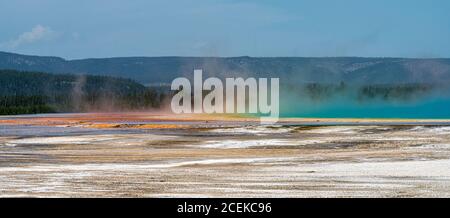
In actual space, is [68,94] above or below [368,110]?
above

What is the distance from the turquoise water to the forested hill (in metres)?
34.0

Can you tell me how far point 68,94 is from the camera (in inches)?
5497

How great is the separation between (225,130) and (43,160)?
18387 mm

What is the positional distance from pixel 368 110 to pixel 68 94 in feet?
252

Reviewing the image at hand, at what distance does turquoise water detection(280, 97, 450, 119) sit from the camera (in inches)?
2541

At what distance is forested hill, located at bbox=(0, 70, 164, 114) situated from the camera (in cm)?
10888

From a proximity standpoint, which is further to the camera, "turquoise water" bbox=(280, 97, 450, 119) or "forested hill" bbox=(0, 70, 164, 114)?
"forested hill" bbox=(0, 70, 164, 114)

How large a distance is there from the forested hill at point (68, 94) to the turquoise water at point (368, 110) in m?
34.0

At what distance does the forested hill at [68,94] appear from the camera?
108875 mm

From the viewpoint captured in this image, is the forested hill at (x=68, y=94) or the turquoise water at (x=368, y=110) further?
the forested hill at (x=68, y=94)

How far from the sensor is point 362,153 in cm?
2666

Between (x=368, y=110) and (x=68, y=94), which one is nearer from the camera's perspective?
(x=368, y=110)
